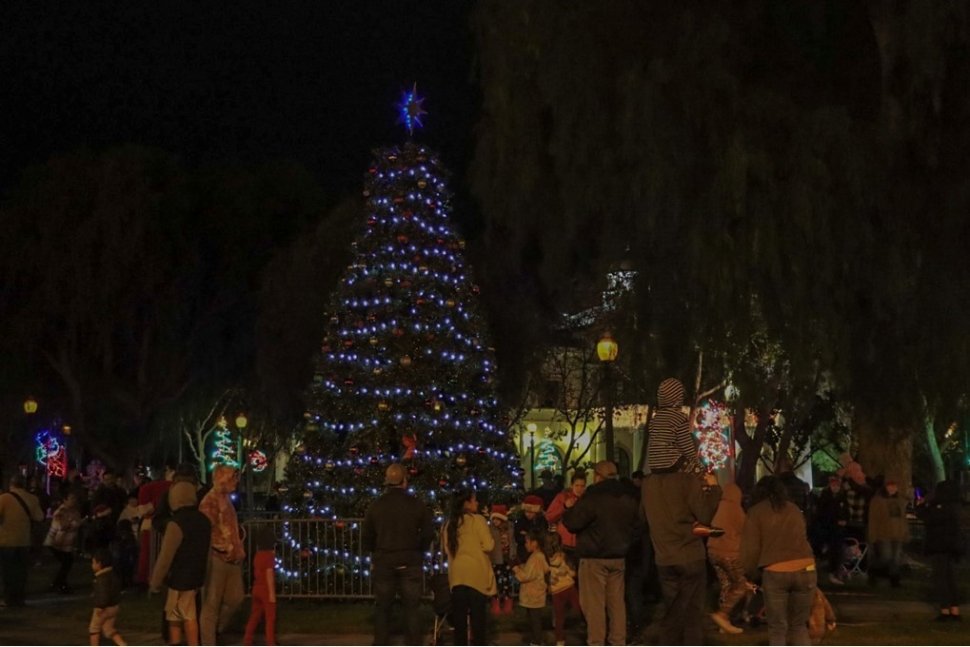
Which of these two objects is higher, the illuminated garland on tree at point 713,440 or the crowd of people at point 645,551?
→ the illuminated garland on tree at point 713,440

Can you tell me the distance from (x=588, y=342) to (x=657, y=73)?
20283 millimetres

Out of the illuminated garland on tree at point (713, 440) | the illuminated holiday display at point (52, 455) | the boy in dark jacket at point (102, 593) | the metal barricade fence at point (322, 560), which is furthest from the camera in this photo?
the illuminated holiday display at point (52, 455)

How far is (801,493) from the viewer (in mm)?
23266

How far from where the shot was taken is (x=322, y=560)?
17016 mm

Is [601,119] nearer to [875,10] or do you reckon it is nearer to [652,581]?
[875,10]

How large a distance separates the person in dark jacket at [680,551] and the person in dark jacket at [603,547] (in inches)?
48.5

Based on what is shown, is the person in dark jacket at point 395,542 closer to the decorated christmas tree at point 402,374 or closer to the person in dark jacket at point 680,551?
the person in dark jacket at point 680,551

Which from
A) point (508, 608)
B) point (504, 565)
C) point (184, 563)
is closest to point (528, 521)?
point (504, 565)

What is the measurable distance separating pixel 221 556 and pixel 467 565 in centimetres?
226

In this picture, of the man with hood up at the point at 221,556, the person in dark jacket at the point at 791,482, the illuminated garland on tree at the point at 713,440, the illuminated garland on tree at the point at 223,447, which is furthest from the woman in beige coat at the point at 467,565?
the illuminated garland on tree at the point at 223,447

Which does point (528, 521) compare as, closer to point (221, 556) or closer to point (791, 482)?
point (221, 556)

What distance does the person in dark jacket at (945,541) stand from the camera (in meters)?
15.1

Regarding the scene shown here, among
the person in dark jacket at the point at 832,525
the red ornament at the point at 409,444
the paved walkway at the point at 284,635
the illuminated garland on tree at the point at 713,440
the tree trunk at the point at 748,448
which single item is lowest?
the paved walkway at the point at 284,635

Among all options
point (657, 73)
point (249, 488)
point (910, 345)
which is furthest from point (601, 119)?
point (249, 488)
